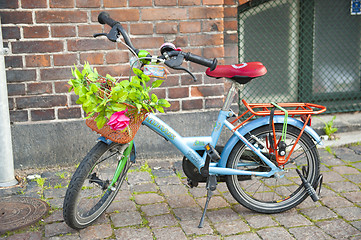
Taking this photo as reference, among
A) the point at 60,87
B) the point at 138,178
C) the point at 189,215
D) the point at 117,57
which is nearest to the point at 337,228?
the point at 189,215

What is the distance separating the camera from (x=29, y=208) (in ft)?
10.3

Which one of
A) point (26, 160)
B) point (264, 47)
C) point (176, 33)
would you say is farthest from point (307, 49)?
point (26, 160)

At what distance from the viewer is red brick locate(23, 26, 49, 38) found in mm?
3691

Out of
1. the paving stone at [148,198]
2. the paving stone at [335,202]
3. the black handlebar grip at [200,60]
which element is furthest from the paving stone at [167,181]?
the black handlebar grip at [200,60]

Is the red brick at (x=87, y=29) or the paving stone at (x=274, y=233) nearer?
the paving stone at (x=274, y=233)

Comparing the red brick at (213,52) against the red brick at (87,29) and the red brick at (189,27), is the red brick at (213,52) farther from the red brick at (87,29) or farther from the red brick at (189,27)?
the red brick at (87,29)

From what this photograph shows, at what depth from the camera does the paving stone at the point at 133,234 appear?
2.76 metres

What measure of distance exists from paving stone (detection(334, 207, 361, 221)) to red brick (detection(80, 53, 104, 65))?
235 centimetres

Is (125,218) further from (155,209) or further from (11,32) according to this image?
(11,32)

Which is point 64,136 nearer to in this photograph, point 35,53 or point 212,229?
point 35,53

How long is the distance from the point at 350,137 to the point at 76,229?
3180mm

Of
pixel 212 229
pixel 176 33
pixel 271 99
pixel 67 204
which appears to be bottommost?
pixel 212 229

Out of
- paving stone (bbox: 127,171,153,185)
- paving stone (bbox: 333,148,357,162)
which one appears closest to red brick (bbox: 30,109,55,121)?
paving stone (bbox: 127,171,153,185)

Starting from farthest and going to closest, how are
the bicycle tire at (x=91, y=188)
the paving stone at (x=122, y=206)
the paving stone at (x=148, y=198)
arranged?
the paving stone at (x=148, y=198) → the paving stone at (x=122, y=206) → the bicycle tire at (x=91, y=188)
